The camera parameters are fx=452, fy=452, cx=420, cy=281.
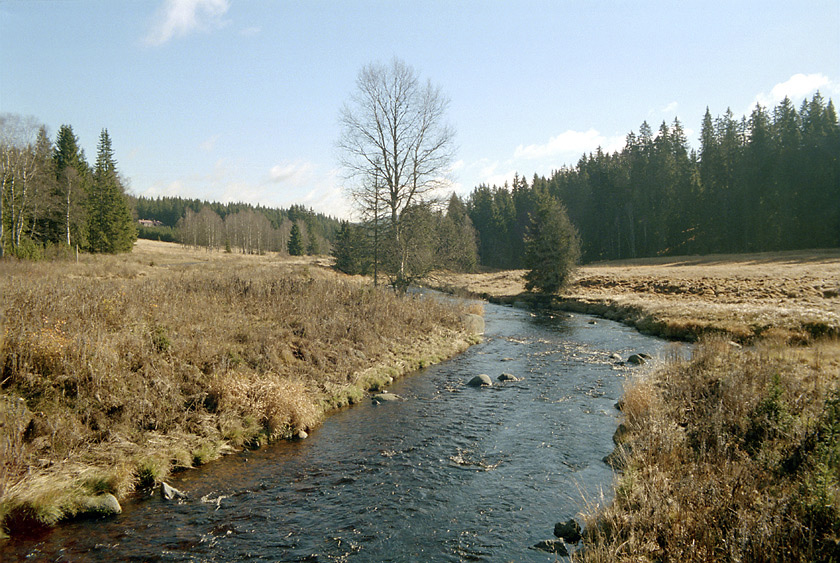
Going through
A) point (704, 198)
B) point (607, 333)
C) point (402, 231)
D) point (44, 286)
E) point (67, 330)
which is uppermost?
point (704, 198)

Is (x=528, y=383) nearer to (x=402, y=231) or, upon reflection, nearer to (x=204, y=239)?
(x=402, y=231)

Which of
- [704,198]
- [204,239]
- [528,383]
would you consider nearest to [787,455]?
[528,383]

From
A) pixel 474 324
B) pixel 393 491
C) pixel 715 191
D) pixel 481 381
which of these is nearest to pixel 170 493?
pixel 393 491

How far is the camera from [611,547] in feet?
17.8

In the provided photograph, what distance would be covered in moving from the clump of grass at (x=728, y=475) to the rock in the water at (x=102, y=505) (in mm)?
7145

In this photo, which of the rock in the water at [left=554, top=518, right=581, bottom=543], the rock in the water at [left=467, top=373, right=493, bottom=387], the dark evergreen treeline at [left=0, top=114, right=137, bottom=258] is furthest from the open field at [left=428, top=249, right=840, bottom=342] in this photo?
the dark evergreen treeline at [left=0, top=114, right=137, bottom=258]

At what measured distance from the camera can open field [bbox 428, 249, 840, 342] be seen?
848 inches

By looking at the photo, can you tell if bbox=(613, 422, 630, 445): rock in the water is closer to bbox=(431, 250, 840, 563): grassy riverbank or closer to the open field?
bbox=(431, 250, 840, 563): grassy riverbank

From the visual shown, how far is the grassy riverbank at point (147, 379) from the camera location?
7648 millimetres

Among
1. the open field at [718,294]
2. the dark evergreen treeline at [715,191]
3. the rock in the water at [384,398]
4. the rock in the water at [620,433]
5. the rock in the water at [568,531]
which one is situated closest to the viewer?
the rock in the water at [568,531]

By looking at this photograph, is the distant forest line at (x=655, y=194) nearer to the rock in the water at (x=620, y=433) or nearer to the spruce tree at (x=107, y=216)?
the spruce tree at (x=107, y=216)

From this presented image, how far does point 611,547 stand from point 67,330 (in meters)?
11.7

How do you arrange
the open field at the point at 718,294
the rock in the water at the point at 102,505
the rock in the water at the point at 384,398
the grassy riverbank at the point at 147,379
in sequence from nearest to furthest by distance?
the rock in the water at the point at 102,505 → the grassy riverbank at the point at 147,379 → the rock in the water at the point at 384,398 → the open field at the point at 718,294

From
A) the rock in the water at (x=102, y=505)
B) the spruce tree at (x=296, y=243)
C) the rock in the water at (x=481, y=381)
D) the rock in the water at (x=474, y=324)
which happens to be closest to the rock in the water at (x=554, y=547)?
the rock in the water at (x=102, y=505)
